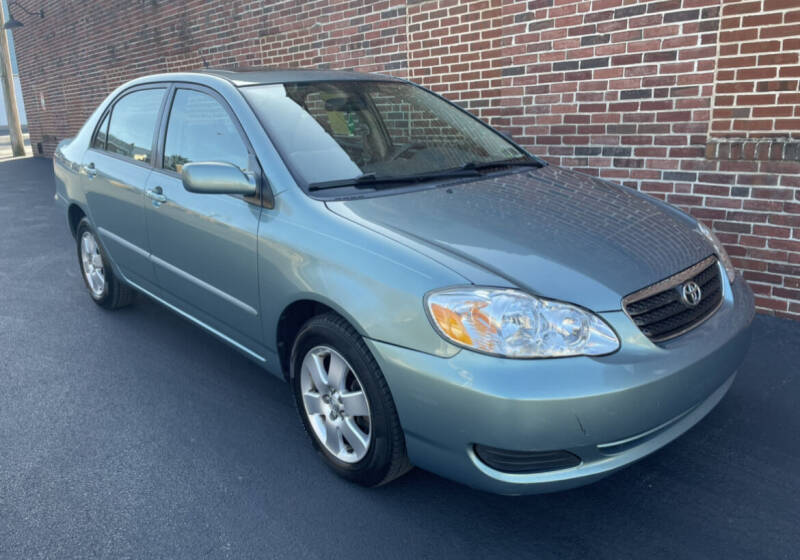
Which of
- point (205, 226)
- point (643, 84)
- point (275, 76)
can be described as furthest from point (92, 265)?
point (643, 84)

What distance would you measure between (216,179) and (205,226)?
0.44 m

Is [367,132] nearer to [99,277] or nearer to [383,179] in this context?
[383,179]

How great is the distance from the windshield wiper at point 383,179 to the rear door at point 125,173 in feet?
4.75

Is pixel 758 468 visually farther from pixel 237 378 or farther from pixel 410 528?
pixel 237 378

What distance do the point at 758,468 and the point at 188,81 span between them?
3377 millimetres

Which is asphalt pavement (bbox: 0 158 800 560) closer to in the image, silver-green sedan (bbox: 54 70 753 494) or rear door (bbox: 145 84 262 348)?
silver-green sedan (bbox: 54 70 753 494)

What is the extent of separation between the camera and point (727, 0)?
4.15 metres

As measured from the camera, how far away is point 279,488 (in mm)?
2637

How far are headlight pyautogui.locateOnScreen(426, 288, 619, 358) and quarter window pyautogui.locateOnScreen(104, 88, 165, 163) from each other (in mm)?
2431

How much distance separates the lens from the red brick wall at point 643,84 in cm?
412

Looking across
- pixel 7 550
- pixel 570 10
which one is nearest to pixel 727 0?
pixel 570 10

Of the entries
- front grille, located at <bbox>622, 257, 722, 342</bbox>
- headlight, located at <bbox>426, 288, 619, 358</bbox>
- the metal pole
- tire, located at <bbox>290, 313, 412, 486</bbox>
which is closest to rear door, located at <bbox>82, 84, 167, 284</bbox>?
tire, located at <bbox>290, 313, 412, 486</bbox>

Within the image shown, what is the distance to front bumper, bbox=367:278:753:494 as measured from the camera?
2.02 metres

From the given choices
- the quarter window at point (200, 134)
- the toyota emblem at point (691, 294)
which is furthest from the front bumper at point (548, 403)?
the quarter window at point (200, 134)
